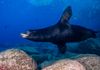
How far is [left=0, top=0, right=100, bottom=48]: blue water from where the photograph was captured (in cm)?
5372

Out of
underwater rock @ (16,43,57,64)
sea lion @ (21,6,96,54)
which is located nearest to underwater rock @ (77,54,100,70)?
sea lion @ (21,6,96,54)

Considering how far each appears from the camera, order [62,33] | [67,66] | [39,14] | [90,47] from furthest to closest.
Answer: [39,14]
[90,47]
[62,33]
[67,66]

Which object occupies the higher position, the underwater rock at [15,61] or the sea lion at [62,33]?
the sea lion at [62,33]

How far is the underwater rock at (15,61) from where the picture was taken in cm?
565

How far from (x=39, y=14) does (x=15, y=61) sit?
245 ft

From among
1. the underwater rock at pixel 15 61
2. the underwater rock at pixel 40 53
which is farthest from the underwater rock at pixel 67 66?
the underwater rock at pixel 40 53

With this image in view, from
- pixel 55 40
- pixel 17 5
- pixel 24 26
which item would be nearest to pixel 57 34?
pixel 55 40

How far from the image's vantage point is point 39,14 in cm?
8012

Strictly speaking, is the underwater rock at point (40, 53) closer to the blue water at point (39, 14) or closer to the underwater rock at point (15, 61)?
the underwater rock at point (15, 61)

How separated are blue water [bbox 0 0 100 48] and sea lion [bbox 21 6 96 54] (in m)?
36.6

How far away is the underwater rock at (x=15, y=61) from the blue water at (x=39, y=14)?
38.5m

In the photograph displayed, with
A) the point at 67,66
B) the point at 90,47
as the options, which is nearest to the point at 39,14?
the point at 90,47

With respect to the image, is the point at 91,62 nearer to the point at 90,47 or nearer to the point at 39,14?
the point at 90,47

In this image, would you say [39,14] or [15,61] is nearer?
[15,61]
